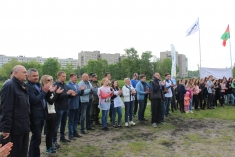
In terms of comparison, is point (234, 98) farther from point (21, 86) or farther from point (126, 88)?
point (21, 86)

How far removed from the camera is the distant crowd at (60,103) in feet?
11.2

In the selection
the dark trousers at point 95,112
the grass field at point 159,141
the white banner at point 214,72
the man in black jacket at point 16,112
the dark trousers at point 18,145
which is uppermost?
the white banner at point 214,72

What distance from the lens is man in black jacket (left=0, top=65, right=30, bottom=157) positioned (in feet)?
10.7

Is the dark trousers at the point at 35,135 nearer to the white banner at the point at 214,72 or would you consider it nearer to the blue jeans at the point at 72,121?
the blue jeans at the point at 72,121

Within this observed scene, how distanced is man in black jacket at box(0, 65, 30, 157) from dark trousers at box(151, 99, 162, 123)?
211 inches

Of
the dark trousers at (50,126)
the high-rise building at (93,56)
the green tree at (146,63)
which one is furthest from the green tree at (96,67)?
the high-rise building at (93,56)

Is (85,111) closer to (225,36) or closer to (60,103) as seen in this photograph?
(60,103)

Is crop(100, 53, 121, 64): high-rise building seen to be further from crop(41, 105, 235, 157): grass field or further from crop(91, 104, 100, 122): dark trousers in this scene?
crop(41, 105, 235, 157): grass field

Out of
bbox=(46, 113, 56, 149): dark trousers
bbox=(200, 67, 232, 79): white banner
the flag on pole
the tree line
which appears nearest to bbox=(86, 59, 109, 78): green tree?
the tree line

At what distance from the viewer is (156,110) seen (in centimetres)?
806

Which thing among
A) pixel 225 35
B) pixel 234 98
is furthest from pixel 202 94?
pixel 225 35

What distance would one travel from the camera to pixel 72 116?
6152mm

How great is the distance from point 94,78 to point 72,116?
228 cm

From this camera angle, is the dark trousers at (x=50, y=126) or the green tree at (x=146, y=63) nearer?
the dark trousers at (x=50, y=126)
